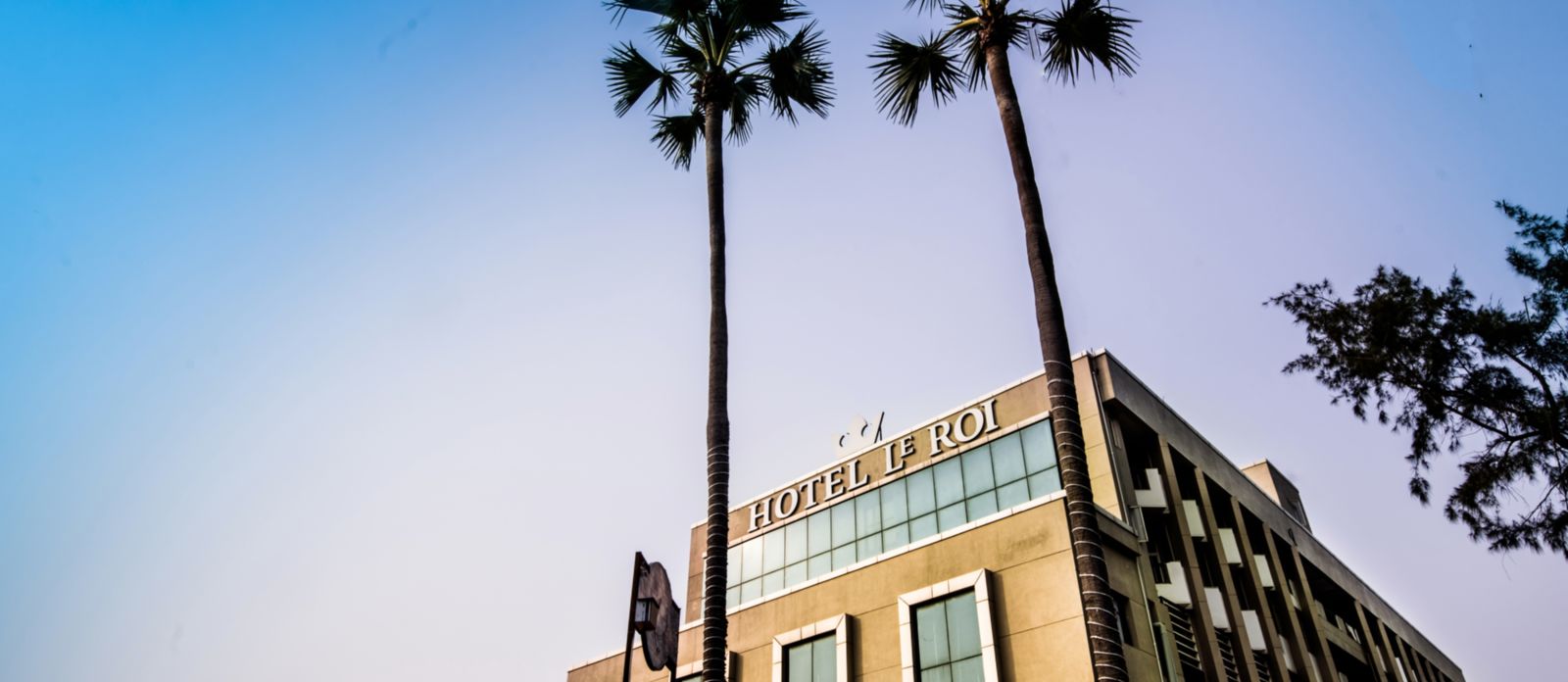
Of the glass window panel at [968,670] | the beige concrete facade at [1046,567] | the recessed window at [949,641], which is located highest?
the beige concrete facade at [1046,567]

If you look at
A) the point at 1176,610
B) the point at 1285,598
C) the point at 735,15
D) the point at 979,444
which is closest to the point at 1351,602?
the point at 1285,598

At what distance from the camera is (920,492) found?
30.3 metres

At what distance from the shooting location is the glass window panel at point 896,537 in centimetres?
2967

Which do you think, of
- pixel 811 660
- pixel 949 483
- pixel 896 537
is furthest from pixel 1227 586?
pixel 811 660

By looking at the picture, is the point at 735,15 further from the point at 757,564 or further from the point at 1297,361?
the point at 757,564

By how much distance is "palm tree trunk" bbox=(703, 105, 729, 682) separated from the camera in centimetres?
1522

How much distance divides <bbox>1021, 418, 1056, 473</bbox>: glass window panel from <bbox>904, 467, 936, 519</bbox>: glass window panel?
364cm

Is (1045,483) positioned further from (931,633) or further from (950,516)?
(931,633)

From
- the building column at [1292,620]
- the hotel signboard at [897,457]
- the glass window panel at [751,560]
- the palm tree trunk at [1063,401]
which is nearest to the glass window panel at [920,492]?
the hotel signboard at [897,457]

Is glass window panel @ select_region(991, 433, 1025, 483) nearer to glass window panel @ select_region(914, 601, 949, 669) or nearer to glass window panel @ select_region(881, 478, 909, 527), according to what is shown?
glass window panel @ select_region(881, 478, 909, 527)

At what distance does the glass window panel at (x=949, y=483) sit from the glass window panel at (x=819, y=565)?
469cm

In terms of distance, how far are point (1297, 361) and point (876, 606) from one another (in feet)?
41.0

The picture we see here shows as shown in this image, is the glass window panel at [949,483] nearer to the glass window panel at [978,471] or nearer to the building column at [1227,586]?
the glass window panel at [978,471]

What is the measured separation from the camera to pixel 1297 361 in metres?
21.7
